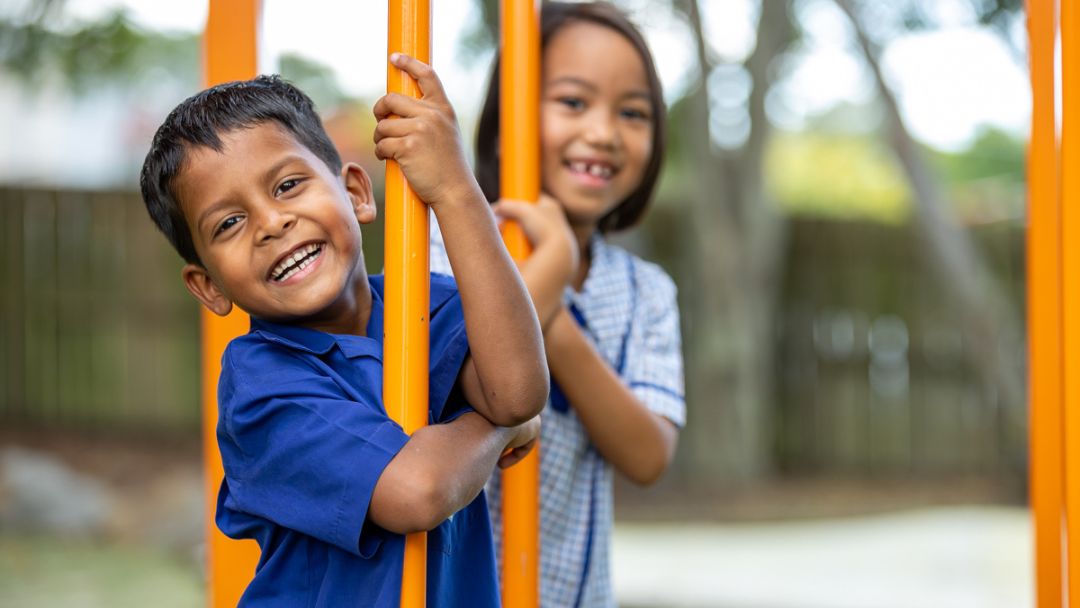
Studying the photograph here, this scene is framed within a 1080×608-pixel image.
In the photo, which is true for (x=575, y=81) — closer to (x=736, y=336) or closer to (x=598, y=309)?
(x=598, y=309)

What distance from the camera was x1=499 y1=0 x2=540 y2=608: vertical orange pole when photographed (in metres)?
1.41

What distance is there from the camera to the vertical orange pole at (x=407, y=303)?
3.64ft

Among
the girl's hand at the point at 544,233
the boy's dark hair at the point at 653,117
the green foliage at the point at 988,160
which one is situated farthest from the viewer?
the green foliage at the point at 988,160

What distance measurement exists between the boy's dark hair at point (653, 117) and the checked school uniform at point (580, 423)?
0.15 m

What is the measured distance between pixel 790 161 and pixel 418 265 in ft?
53.2

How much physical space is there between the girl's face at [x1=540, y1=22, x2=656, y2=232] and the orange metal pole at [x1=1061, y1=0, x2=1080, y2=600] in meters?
0.63

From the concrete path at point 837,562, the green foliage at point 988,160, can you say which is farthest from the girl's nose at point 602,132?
the green foliage at point 988,160

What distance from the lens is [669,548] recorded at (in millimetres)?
5742

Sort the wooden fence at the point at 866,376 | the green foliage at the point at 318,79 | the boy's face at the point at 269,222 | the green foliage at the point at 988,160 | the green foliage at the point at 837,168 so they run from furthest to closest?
the green foliage at the point at 837,168, the green foliage at the point at 988,160, the green foliage at the point at 318,79, the wooden fence at the point at 866,376, the boy's face at the point at 269,222

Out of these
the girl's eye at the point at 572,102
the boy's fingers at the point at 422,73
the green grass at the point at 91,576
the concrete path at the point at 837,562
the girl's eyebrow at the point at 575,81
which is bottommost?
the concrete path at the point at 837,562

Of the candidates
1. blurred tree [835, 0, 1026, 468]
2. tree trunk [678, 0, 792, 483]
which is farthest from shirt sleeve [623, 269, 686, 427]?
tree trunk [678, 0, 792, 483]

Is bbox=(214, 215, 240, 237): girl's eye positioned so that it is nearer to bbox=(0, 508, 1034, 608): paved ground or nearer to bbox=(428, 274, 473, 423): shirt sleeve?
bbox=(428, 274, 473, 423): shirt sleeve

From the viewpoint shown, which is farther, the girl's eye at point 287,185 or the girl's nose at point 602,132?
the girl's nose at point 602,132

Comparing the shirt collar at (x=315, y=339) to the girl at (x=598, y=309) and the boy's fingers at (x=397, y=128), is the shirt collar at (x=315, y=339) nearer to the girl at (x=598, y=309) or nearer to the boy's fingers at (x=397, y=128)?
the boy's fingers at (x=397, y=128)
